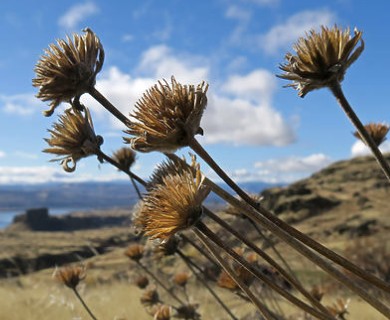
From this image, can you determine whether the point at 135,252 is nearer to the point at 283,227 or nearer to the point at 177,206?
the point at 177,206

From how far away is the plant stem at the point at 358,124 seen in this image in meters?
1.91

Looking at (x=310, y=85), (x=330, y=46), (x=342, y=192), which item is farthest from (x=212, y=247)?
(x=342, y=192)

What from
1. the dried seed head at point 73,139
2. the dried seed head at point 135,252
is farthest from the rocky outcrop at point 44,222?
the dried seed head at point 73,139

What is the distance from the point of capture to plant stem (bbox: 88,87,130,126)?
211 centimetres

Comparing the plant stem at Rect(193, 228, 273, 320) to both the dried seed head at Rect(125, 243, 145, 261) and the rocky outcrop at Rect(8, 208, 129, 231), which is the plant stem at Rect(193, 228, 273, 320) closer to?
the dried seed head at Rect(125, 243, 145, 261)

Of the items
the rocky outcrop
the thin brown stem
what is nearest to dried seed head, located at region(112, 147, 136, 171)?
the thin brown stem

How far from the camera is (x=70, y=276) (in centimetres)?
527

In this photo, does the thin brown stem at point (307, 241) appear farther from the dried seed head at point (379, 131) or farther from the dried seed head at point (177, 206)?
the dried seed head at point (379, 131)

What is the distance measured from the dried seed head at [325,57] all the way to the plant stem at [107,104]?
663 mm

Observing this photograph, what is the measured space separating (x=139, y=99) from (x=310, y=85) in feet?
2.29

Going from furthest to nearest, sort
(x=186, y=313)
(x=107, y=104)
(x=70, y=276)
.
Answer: (x=186, y=313) → (x=70, y=276) → (x=107, y=104)

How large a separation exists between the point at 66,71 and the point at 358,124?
4.52 feet

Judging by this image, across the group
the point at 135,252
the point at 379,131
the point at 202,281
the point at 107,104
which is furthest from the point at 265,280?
the point at 135,252

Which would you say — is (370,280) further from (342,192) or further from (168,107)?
(342,192)
